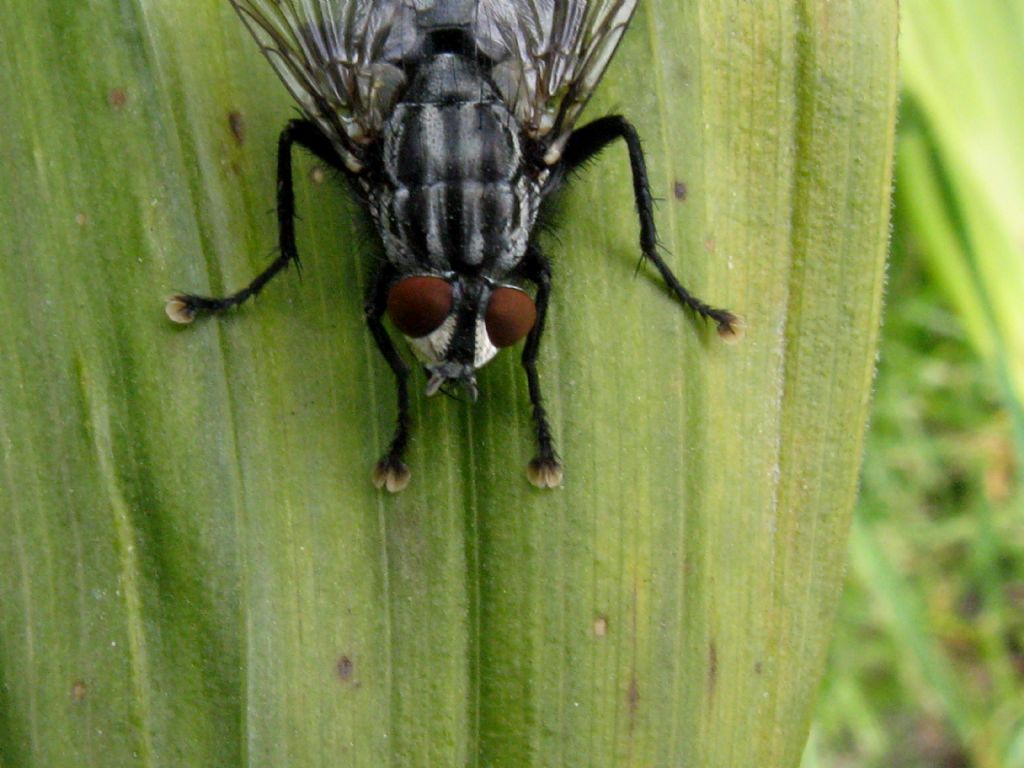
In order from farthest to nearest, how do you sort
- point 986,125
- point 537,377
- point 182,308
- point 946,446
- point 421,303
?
point 946,446 → point 986,125 → point 537,377 → point 182,308 → point 421,303

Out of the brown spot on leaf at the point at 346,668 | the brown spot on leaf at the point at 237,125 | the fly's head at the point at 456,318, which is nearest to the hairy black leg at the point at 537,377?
the fly's head at the point at 456,318

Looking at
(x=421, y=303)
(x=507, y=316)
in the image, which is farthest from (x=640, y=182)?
(x=421, y=303)

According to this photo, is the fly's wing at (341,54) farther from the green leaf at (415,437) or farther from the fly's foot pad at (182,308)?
the fly's foot pad at (182,308)

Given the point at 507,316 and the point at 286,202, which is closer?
the point at 507,316

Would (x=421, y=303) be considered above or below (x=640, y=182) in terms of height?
below

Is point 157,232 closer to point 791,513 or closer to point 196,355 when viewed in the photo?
point 196,355

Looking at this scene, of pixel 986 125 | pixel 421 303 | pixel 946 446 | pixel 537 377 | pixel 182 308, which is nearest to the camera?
pixel 421 303

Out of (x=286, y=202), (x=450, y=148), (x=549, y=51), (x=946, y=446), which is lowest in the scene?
(x=946, y=446)

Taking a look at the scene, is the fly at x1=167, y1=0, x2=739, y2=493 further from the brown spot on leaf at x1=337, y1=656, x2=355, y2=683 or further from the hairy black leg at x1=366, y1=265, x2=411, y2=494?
the brown spot on leaf at x1=337, y1=656, x2=355, y2=683

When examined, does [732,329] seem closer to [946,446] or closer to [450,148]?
Result: [450,148]
